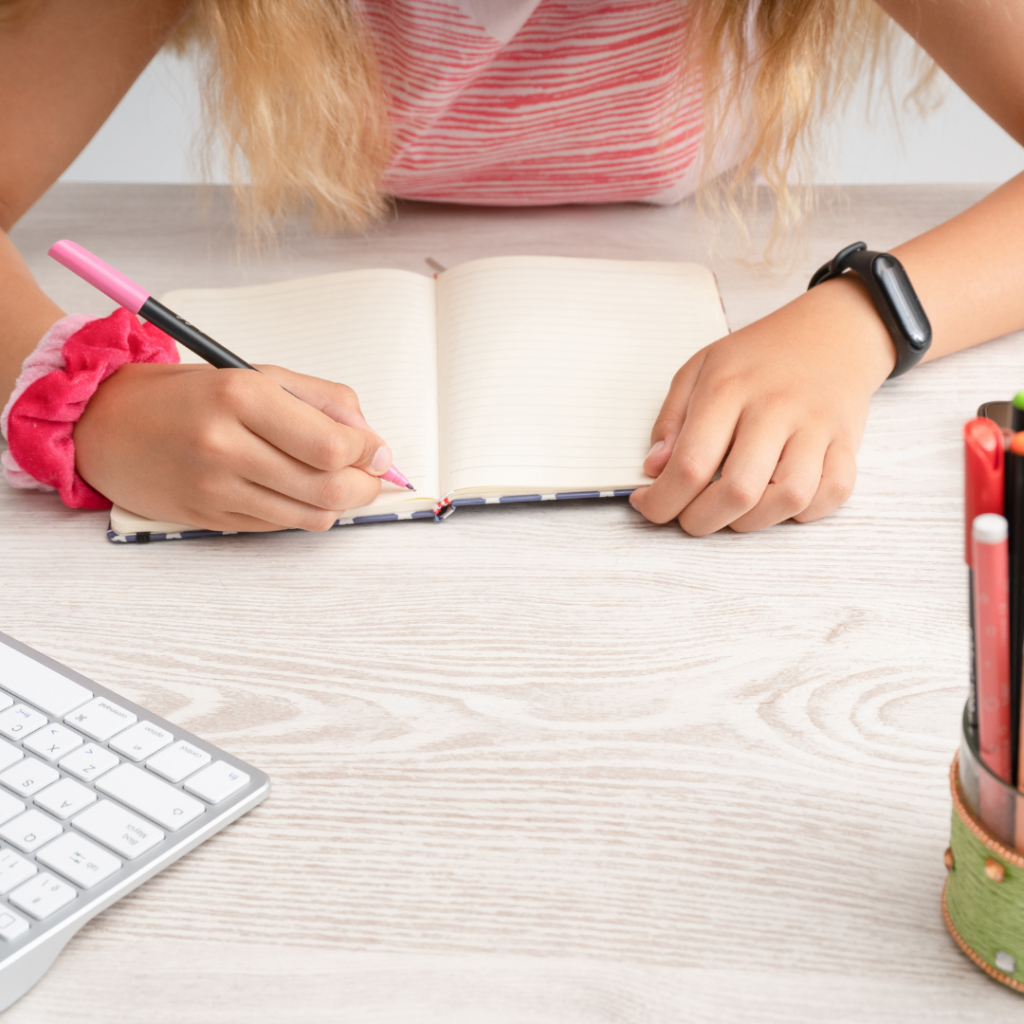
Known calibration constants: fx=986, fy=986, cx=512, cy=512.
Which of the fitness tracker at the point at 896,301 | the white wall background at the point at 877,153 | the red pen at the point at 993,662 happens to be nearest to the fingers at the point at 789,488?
the fitness tracker at the point at 896,301

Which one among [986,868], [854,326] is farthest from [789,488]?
[986,868]

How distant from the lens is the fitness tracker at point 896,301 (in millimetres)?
585

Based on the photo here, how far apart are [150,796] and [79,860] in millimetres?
33

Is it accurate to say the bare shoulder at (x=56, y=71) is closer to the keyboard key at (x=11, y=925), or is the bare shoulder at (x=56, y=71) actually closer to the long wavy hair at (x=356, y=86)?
the long wavy hair at (x=356, y=86)

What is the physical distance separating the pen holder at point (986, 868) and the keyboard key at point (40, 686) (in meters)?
0.33

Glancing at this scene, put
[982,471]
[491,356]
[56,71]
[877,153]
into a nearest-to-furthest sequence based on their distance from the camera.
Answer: [982,471] → [491,356] → [56,71] → [877,153]

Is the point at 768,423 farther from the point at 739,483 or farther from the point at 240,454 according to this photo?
the point at 240,454

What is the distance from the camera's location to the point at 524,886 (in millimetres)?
342

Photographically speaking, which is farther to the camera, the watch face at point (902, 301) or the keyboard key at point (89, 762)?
the watch face at point (902, 301)

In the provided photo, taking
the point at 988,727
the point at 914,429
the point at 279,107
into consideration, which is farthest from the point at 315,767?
the point at 279,107

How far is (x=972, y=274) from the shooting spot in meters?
0.62

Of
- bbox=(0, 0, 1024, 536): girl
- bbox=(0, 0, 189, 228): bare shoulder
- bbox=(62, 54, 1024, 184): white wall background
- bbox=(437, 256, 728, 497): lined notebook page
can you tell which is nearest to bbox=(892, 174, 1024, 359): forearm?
bbox=(0, 0, 1024, 536): girl

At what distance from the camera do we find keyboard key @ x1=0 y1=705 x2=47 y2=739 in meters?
0.39

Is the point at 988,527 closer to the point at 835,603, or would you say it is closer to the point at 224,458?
the point at 835,603
